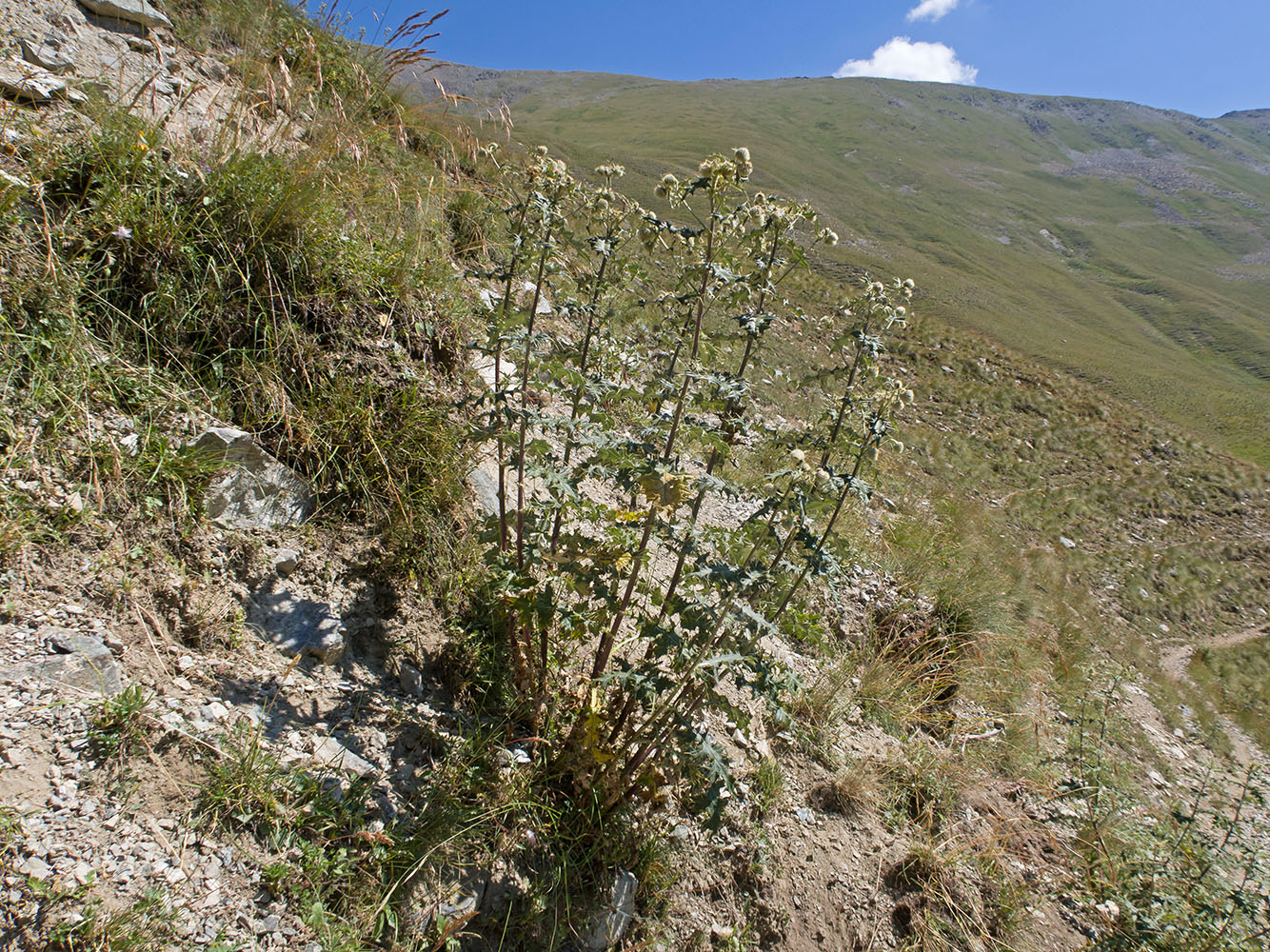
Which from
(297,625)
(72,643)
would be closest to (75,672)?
(72,643)

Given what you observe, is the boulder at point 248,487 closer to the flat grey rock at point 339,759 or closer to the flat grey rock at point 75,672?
the flat grey rock at point 75,672

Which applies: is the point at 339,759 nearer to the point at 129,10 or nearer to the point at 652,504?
the point at 652,504

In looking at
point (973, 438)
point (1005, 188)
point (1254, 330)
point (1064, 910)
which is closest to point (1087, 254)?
point (1005, 188)

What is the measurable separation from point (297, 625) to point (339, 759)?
24.2 inches

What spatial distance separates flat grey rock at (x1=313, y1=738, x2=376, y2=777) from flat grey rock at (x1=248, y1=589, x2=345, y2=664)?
384 millimetres

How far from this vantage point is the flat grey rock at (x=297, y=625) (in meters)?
2.44

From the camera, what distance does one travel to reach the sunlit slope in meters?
19.9

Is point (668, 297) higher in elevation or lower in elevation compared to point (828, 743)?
higher

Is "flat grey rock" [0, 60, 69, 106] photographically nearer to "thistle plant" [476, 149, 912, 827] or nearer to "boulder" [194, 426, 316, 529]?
"boulder" [194, 426, 316, 529]

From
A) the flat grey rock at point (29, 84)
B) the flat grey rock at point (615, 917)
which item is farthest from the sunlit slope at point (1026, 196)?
the flat grey rock at point (615, 917)

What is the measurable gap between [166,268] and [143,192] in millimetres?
449

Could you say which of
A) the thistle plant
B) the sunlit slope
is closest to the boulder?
the thistle plant

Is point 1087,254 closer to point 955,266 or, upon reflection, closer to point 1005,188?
point 1005,188

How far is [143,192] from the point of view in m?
2.90
